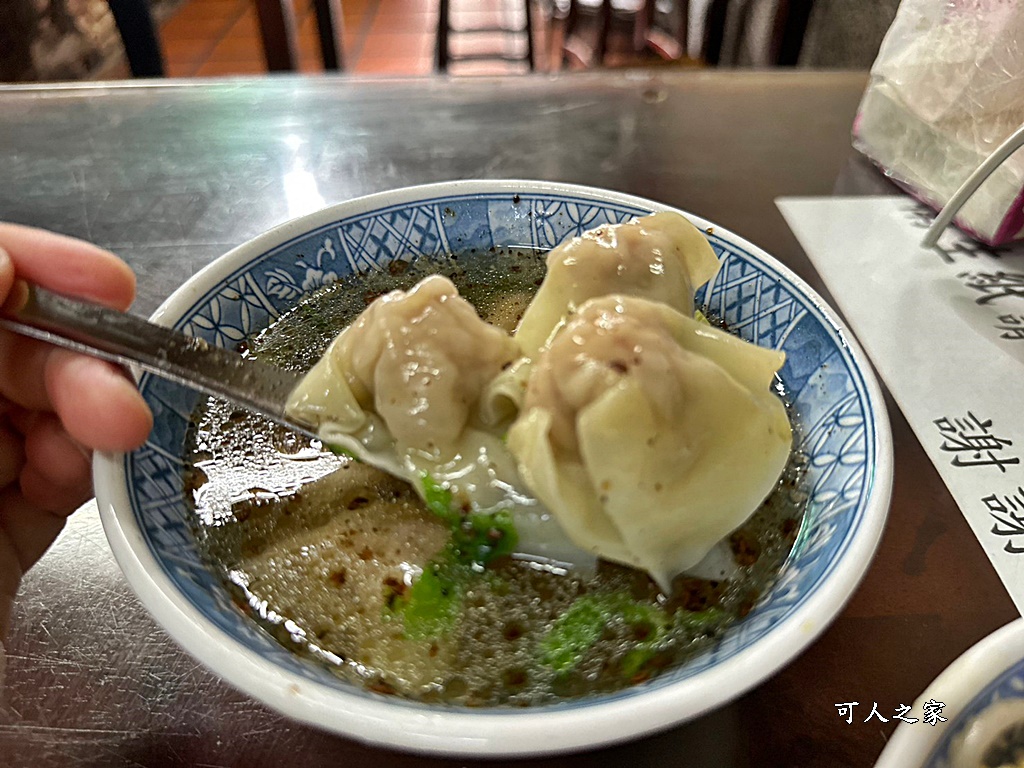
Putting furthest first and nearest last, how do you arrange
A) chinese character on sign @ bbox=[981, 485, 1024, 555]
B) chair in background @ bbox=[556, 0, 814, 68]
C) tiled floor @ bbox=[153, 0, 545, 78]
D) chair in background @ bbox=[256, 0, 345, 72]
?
tiled floor @ bbox=[153, 0, 545, 78], chair in background @ bbox=[556, 0, 814, 68], chair in background @ bbox=[256, 0, 345, 72], chinese character on sign @ bbox=[981, 485, 1024, 555]

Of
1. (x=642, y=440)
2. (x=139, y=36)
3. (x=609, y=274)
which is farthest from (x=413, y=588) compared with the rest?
(x=139, y=36)

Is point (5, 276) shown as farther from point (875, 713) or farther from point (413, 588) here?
point (875, 713)

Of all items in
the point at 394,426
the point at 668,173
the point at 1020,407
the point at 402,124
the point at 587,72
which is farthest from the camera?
the point at 587,72

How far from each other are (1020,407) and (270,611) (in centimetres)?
117

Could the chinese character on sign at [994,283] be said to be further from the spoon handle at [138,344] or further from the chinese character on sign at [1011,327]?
the spoon handle at [138,344]

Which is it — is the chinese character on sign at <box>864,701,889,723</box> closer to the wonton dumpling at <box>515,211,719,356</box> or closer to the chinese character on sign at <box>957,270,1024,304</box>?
the wonton dumpling at <box>515,211,719,356</box>

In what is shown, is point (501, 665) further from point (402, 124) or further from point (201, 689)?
point (402, 124)

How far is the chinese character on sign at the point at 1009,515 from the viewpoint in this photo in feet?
3.24

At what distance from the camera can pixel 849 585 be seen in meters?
0.65

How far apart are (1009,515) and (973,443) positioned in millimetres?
137

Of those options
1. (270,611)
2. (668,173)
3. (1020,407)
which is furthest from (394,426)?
(668,173)

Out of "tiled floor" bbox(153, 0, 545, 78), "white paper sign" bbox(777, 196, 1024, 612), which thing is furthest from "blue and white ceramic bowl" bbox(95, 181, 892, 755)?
"tiled floor" bbox(153, 0, 545, 78)

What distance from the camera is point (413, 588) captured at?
82 centimetres

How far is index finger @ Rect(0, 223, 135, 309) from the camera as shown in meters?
0.89
